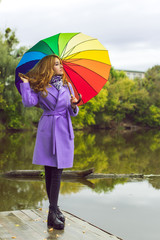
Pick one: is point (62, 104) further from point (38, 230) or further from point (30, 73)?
point (38, 230)

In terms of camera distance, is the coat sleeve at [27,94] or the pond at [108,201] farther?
the pond at [108,201]

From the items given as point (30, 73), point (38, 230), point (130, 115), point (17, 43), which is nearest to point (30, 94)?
point (30, 73)

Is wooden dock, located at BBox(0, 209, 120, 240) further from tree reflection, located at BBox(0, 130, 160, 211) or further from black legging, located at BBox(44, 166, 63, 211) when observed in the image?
tree reflection, located at BBox(0, 130, 160, 211)

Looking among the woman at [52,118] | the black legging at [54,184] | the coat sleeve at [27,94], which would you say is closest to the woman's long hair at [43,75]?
the woman at [52,118]

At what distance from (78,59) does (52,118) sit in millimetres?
1131

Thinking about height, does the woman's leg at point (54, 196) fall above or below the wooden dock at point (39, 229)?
above

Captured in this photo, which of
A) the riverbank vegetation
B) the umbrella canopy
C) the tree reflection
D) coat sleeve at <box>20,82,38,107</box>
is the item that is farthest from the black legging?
the riverbank vegetation

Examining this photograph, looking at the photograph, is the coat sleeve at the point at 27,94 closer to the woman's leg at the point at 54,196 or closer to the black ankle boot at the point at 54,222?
the woman's leg at the point at 54,196

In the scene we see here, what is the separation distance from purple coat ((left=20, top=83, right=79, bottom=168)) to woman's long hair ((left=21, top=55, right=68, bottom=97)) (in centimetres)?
8

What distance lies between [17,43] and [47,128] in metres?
33.2

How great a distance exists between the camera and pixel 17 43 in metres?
36.2

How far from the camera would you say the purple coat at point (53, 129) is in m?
4.50

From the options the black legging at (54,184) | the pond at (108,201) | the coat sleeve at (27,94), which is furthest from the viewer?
the pond at (108,201)

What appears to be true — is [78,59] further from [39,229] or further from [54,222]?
[39,229]
